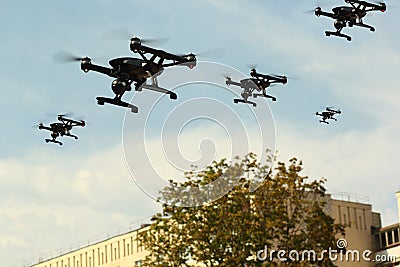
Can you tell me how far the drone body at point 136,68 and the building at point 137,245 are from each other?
35281mm

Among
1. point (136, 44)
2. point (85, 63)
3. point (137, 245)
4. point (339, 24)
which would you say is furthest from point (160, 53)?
point (137, 245)

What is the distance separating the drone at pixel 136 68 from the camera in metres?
40.1

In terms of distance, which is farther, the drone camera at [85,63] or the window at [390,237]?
the window at [390,237]

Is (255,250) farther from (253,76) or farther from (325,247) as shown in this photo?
(253,76)

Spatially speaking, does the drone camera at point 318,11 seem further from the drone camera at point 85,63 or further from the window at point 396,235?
the window at point 396,235

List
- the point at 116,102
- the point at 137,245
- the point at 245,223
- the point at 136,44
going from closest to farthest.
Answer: the point at 136,44 < the point at 116,102 < the point at 245,223 < the point at 137,245

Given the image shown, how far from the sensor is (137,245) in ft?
306

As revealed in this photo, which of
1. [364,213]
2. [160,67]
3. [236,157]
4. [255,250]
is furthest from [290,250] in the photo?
[364,213]

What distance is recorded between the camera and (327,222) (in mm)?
65938

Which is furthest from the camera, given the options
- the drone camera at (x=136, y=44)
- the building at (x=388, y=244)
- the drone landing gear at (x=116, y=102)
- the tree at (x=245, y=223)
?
the building at (x=388, y=244)

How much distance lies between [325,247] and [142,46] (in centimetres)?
2974

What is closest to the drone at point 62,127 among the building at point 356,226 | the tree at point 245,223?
the tree at point 245,223

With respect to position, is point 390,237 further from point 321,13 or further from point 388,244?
point 321,13

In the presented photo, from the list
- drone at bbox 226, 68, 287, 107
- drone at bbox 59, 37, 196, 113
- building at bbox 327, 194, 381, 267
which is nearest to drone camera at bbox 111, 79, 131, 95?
drone at bbox 59, 37, 196, 113
